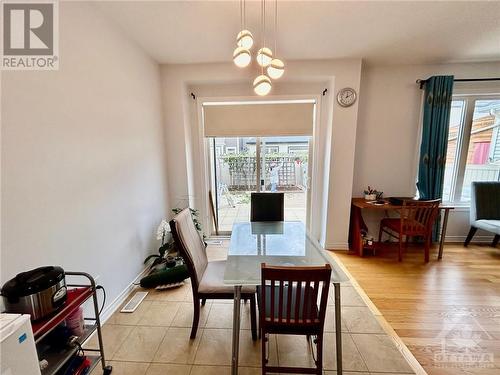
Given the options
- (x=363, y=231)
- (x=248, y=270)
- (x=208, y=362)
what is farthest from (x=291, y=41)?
(x=208, y=362)

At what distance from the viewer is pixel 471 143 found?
319 cm

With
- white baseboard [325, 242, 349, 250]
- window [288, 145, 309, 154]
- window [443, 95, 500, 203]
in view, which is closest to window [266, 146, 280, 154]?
window [288, 145, 309, 154]

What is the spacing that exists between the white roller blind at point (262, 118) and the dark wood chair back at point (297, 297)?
241 centimetres

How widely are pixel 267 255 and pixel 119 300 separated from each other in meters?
1.52

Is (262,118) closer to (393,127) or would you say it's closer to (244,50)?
(244,50)

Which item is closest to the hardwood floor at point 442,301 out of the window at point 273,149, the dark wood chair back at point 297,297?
the dark wood chair back at point 297,297

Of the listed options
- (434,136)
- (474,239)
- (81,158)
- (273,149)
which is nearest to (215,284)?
(81,158)

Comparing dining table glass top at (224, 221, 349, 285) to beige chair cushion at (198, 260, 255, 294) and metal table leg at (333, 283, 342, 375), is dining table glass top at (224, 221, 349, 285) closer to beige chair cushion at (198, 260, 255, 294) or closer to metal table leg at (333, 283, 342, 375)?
metal table leg at (333, 283, 342, 375)

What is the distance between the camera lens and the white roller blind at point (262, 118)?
10.3 feet

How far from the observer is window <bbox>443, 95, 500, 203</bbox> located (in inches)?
122

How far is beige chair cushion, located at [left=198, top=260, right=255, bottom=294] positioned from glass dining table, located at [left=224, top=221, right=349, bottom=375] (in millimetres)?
215

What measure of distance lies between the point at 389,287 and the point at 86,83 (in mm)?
3398

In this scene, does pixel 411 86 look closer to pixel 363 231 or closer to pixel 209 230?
pixel 363 231

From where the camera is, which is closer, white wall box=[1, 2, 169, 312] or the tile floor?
white wall box=[1, 2, 169, 312]
